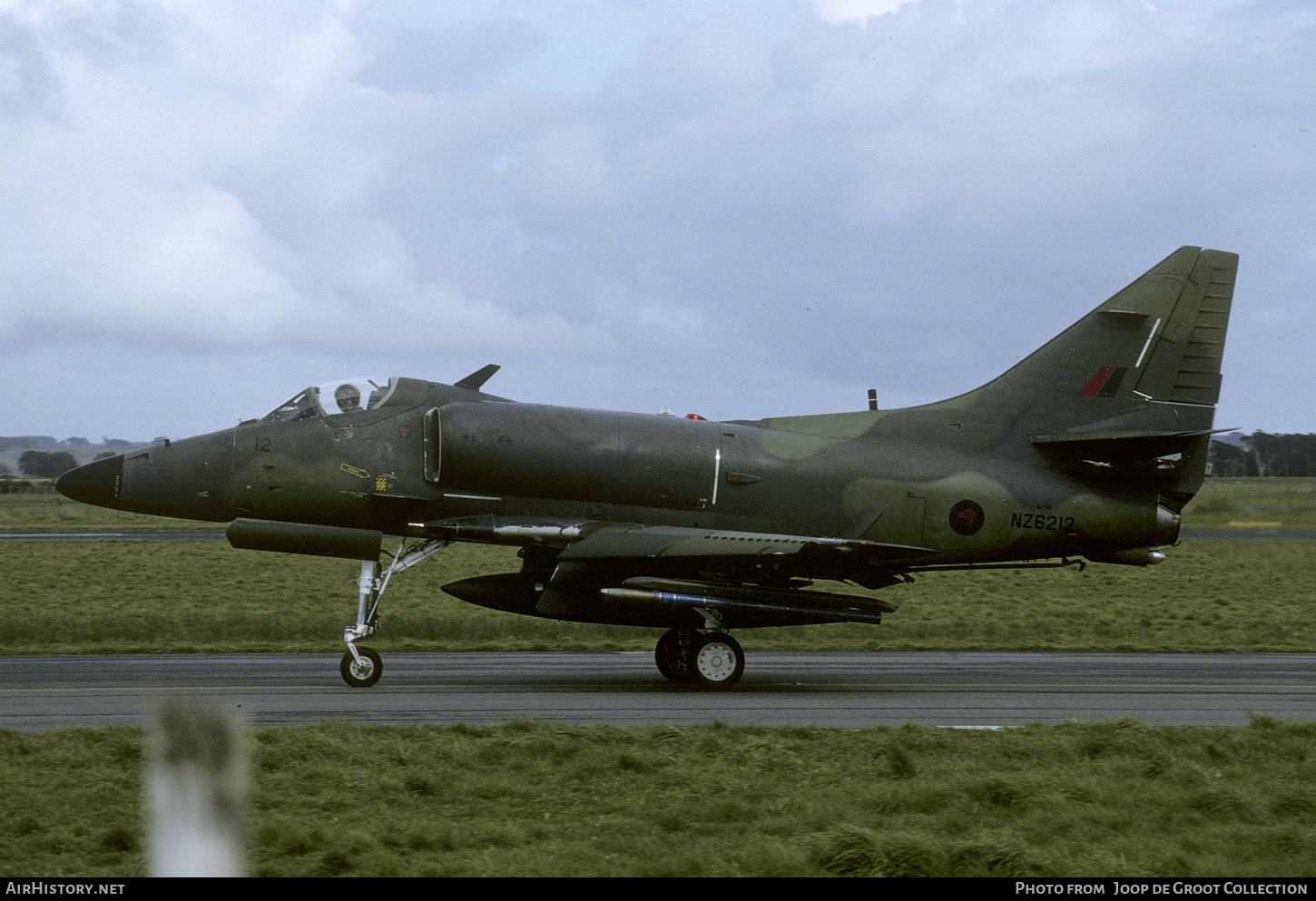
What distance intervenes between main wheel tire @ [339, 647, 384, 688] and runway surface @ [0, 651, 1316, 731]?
5.0 inches

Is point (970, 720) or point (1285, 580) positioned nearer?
point (970, 720)

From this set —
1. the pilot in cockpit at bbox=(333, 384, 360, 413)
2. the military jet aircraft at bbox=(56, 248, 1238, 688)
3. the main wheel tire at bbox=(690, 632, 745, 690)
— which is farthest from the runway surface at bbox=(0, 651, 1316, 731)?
the pilot in cockpit at bbox=(333, 384, 360, 413)

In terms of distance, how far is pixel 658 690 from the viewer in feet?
47.9

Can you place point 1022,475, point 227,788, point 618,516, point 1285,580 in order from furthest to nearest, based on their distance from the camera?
point 1285,580
point 1022,475
point 618,516
point 227,788

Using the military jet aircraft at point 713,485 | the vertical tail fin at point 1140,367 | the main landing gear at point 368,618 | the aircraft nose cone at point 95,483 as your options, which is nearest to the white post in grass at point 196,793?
the main landing gear at point 368,618

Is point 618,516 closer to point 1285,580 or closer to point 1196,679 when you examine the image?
point 1196,679

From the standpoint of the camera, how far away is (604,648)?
20.4 metres

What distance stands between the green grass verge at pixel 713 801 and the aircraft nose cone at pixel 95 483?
18.1ft

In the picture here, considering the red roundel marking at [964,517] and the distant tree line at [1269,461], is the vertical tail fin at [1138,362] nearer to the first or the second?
the red roundel marking at [964,517]

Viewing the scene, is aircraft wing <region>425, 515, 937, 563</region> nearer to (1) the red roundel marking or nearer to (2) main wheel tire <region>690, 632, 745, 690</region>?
(1) the red roundel marking

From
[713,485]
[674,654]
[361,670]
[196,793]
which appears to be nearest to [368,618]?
[361,670]

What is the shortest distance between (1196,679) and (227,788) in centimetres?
1462

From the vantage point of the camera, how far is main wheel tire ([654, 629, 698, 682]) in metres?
15.1
